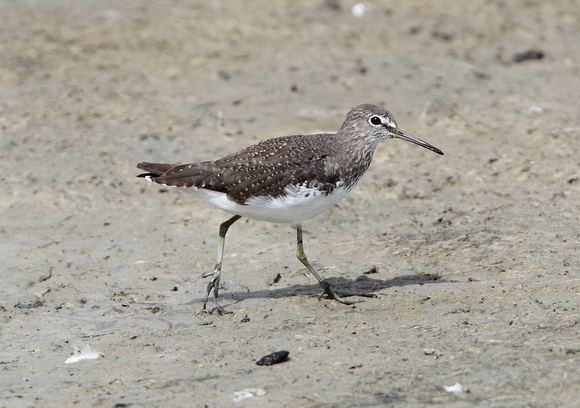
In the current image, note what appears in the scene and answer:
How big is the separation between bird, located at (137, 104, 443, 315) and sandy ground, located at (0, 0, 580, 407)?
28.6 inches

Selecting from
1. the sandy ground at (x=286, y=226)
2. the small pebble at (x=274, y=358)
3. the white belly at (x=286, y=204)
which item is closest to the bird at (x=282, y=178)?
the white belly at (x=286, y=204)

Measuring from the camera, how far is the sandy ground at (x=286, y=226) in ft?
18.9

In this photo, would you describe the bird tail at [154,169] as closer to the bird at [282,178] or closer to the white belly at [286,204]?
the bird at [282,178]

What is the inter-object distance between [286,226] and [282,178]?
1.99 meters

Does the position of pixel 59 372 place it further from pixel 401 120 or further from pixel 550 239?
pixel 401 120

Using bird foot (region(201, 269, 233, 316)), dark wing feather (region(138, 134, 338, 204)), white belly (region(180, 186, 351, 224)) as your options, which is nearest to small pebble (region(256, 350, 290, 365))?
bird foot (region(201, 269, 233, 316))

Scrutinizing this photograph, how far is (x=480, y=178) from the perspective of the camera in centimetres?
930

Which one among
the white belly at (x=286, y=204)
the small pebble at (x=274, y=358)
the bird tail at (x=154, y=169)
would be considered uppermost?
the bird tail at (x=154, y=169)

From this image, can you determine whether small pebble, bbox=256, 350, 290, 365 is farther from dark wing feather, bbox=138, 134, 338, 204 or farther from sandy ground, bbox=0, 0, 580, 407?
dark wing feather, bbox=138, 134, 338, 204

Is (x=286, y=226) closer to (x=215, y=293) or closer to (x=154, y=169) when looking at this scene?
(x=215, y=293)

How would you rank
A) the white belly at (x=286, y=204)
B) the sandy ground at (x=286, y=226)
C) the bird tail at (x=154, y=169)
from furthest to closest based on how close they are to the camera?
the bird tail at (x=154, y=169)
the white belly at (x=286, y=204)
the sandy ground at (x=286, y=226)

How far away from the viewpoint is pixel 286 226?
29.0 feet

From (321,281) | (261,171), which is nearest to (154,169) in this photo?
(261,171)

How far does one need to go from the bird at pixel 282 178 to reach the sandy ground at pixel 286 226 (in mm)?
727
